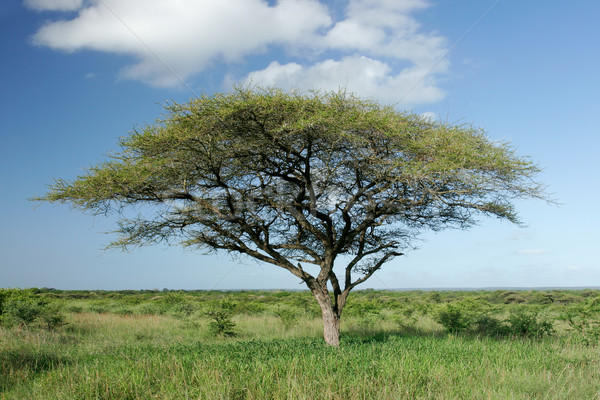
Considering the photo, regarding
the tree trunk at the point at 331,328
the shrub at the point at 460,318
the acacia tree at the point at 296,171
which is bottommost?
the shrub at the point at 460,318

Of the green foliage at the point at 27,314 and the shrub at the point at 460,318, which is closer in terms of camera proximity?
the green foliage at the point at 27,314

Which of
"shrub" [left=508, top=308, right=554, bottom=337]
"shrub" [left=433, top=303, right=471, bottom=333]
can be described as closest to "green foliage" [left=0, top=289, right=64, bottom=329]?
"shrub" [left=433, top=303, right=471, bottom=333]

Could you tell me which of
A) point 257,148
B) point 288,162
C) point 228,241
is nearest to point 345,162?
point 288,162

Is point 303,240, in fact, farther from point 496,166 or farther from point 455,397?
point 455,397

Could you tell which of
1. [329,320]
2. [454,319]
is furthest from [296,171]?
[454,319]

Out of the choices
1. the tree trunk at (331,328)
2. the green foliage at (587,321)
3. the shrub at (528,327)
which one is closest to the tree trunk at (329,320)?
the tree trunk at (331,328)

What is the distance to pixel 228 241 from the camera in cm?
1208

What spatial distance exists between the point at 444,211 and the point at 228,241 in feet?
21.1

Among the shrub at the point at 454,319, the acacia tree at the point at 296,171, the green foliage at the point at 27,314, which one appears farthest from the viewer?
the shrub at the point at 454,319

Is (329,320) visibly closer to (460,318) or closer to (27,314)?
(460,318)

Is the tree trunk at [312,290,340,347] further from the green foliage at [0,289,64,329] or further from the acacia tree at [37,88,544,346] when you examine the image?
the green foliage at [0,289,64,329]

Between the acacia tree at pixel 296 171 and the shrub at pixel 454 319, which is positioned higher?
the acacia tree at pixel 296 171

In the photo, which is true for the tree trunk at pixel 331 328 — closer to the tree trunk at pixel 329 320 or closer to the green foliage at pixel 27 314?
the tree trunk at pixel 329 320

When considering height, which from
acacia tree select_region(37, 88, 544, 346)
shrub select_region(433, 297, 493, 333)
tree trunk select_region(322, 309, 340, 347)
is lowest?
shrub select_region(433, 297, 493, 333)
